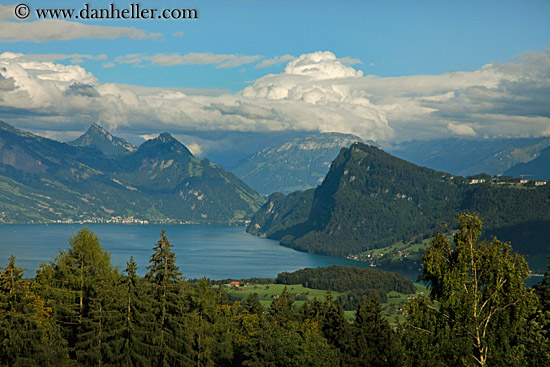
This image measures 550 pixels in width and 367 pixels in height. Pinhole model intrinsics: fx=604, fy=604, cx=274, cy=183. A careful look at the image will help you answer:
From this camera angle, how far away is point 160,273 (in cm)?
4484

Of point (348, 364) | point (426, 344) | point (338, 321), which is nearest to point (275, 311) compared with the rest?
point (338, 321)

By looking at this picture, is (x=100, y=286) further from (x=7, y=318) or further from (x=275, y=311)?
(x=275, y=311)

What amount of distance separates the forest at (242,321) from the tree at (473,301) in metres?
0.05

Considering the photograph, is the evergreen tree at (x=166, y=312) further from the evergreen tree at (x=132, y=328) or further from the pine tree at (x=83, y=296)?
the pine tree at (x=83, y=296)

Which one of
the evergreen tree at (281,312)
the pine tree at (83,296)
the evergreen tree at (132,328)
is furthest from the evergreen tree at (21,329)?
the evergreen tree at (281,312)

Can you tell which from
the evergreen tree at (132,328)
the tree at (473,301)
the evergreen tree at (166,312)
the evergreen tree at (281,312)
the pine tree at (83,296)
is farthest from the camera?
the evergreen tree at (281,312)

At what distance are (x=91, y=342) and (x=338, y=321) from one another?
990 inches

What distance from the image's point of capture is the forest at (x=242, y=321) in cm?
2634

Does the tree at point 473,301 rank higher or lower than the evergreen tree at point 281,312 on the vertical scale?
higher

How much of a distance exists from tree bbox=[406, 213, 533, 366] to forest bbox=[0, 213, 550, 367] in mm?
47

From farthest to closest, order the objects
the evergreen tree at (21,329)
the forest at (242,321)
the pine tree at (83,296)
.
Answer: the pine tree at (83,296) < the evergreen tree at (21,329) < the forest at (242,321)

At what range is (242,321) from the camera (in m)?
60.1

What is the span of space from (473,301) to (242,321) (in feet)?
122

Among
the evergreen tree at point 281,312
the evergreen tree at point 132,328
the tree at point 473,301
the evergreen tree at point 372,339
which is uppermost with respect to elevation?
the tree at point 473,301
